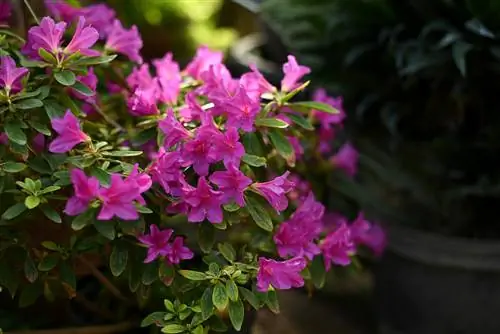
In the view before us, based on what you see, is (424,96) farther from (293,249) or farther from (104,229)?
(104,229)

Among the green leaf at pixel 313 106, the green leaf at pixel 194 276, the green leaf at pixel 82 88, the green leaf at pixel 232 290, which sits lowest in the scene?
the green leaf at pixel 194 276

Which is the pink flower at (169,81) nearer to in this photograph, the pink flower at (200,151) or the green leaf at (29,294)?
Result: the pink flower at (200,151)

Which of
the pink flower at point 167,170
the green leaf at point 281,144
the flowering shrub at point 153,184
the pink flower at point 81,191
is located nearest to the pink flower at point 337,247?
the flowering shrub at point 153,184

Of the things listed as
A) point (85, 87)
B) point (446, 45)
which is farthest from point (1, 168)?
point (446, 45)

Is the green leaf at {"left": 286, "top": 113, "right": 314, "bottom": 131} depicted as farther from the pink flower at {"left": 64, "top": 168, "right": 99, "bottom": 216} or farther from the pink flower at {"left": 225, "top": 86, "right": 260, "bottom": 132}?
the pink flower at {"left": 64, "top": 168, "right": 99, "bottom": 216}

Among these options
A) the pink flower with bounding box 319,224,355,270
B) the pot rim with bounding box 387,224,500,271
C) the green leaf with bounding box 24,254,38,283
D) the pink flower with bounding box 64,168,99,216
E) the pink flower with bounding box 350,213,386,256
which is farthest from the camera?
the pot rim with bounding box 387,224,500,271

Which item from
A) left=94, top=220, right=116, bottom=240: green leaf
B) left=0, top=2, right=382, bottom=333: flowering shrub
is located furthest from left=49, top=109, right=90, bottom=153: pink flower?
left=94, top=220, right=116, bottom=240: green leaf

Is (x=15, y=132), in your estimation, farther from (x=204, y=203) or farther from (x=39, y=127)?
(x=204, y=203)
